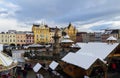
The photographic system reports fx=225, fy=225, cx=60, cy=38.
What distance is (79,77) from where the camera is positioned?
19844 millimetres

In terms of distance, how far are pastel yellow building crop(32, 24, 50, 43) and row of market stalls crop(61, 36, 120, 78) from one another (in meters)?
95.9

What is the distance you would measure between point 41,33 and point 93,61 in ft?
337

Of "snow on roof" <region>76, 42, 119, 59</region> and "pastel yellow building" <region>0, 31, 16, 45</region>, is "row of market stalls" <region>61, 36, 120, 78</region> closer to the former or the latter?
"snow on roof" <region>76, 42, 119, 59</region>

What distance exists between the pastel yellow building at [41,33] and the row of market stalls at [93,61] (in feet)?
315

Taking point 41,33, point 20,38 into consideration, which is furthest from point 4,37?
point 41,33

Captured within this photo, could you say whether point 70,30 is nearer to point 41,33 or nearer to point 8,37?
point 41,33

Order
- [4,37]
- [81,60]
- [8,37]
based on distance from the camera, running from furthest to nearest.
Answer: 1. [8,37]
2. [4,37]
3. [81,60]

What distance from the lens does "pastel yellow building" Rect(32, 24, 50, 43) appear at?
387 feet

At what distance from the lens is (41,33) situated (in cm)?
11906

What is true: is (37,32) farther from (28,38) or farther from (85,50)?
(85,50)

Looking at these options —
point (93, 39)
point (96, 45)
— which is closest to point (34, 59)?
Answer: point (96, 45)

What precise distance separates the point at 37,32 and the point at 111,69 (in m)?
97.7

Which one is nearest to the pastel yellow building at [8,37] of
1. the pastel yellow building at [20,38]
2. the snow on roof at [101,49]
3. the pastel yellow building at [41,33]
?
the pastel yellow building at [20,38]

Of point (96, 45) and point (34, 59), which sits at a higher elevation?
point (96, 45)
